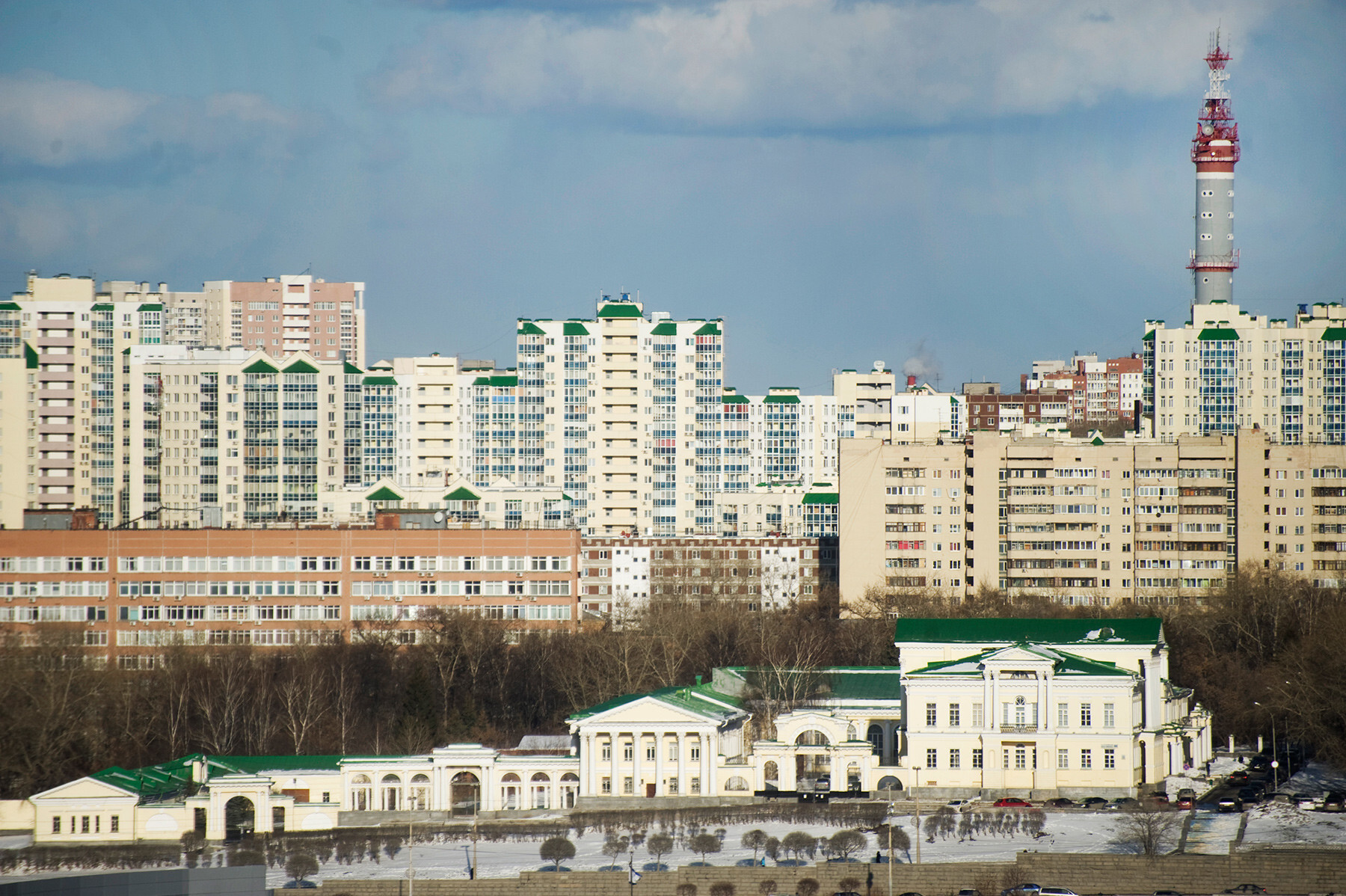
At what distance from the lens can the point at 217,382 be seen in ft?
413

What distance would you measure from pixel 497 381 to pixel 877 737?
73.9m

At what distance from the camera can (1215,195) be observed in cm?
15425

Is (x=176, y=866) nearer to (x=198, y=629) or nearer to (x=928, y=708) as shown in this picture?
(x=928, y=708)

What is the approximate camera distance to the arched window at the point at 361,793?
6075cm

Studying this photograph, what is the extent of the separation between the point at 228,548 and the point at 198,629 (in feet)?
13.8

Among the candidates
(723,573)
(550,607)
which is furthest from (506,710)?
(723,573)

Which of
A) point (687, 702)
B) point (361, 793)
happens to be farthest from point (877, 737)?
point (361, 793)

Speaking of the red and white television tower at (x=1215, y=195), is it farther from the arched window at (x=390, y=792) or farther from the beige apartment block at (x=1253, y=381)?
the arched window at (x=390, y=792)

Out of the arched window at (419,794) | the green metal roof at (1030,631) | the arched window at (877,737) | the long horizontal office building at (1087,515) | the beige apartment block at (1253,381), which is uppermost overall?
the beige apartment block at (1253,381)

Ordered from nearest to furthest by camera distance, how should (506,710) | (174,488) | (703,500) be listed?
(506,710)
(174,488)
(703,500)

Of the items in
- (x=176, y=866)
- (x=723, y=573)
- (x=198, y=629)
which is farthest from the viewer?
(x=723, y=573)

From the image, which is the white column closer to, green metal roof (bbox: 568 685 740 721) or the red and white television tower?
green metal roof (bbox: 568 685 740 721)

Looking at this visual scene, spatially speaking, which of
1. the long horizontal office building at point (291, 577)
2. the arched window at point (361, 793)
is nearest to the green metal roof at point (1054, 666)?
the arched window at point (361, 793)

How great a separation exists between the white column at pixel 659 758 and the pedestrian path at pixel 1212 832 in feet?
55.6
